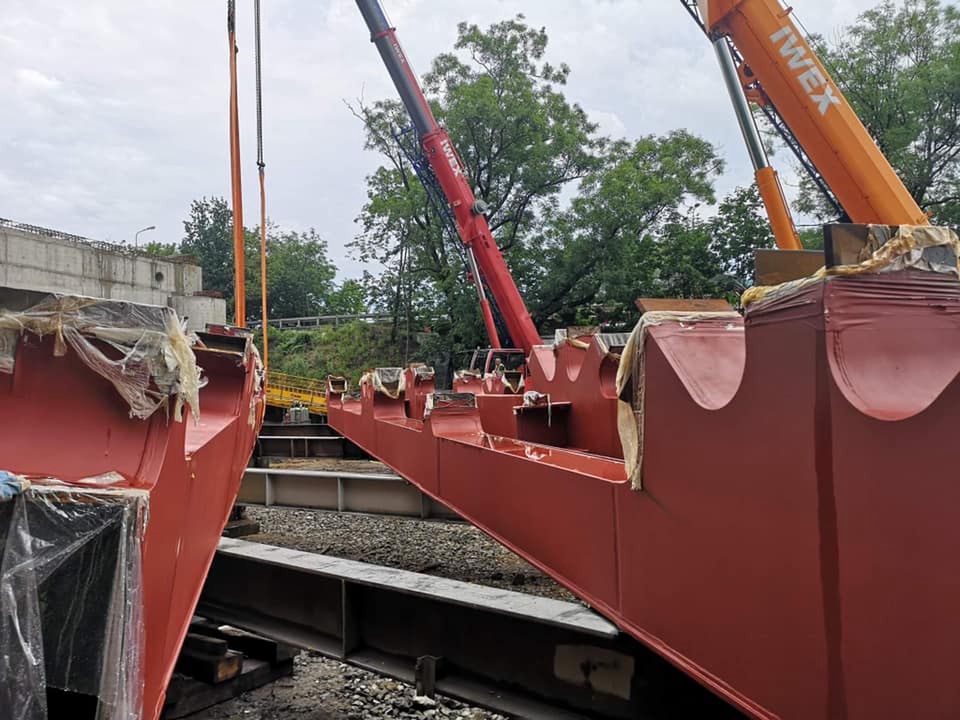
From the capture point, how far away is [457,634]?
3316mm

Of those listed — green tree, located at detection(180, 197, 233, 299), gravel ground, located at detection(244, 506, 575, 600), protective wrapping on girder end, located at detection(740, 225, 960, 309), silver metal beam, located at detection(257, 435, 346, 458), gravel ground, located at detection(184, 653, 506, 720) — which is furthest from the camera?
green tree, located at detection(180, 197, 233, 299)

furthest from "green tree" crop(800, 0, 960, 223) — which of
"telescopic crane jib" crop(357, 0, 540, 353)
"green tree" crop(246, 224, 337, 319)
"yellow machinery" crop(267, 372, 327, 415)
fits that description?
"green tree" crop(246, 224, 337, 319)

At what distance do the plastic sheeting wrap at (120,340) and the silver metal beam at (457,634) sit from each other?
174cm

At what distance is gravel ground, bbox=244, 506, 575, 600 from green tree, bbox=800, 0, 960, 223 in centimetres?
1817

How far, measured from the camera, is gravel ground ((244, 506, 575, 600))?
6238 mm

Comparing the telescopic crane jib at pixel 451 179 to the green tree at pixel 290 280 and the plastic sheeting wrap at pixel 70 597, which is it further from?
the green tree at pixel 290 280

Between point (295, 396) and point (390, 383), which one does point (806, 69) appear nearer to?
point (390, 383)

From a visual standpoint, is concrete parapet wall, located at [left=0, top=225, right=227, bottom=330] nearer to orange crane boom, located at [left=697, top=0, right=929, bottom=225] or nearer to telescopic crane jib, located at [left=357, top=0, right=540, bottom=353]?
telescopic crane jib, located at [left=357, top=0, right=540, bottom=353]

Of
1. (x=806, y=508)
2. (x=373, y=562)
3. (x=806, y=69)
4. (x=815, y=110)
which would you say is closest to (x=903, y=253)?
(x=806, y=508)

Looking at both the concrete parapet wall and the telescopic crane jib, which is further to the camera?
the concrete parapet wall

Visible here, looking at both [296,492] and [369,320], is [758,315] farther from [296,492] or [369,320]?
[369,320]

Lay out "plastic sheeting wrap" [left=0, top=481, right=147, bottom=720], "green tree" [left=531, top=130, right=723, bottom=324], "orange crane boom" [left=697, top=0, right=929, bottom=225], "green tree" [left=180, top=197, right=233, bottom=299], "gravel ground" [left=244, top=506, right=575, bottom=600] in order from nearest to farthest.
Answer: "plastic sheeting wrap" [left=0, top=481, right=147, bottom=720] < "gravel ground" [left=244, top=506, right=575, bottom=600] < "orange crane boom" [left=697, top=0, right=929, bottom=225] < "green tree" [left=531, top=130, right=723, bottom=324] < "green tree" [left=180, top=197, right=233, bottom=299]

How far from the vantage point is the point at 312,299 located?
5119 centimetres

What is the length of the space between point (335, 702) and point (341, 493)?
3.17 metres
